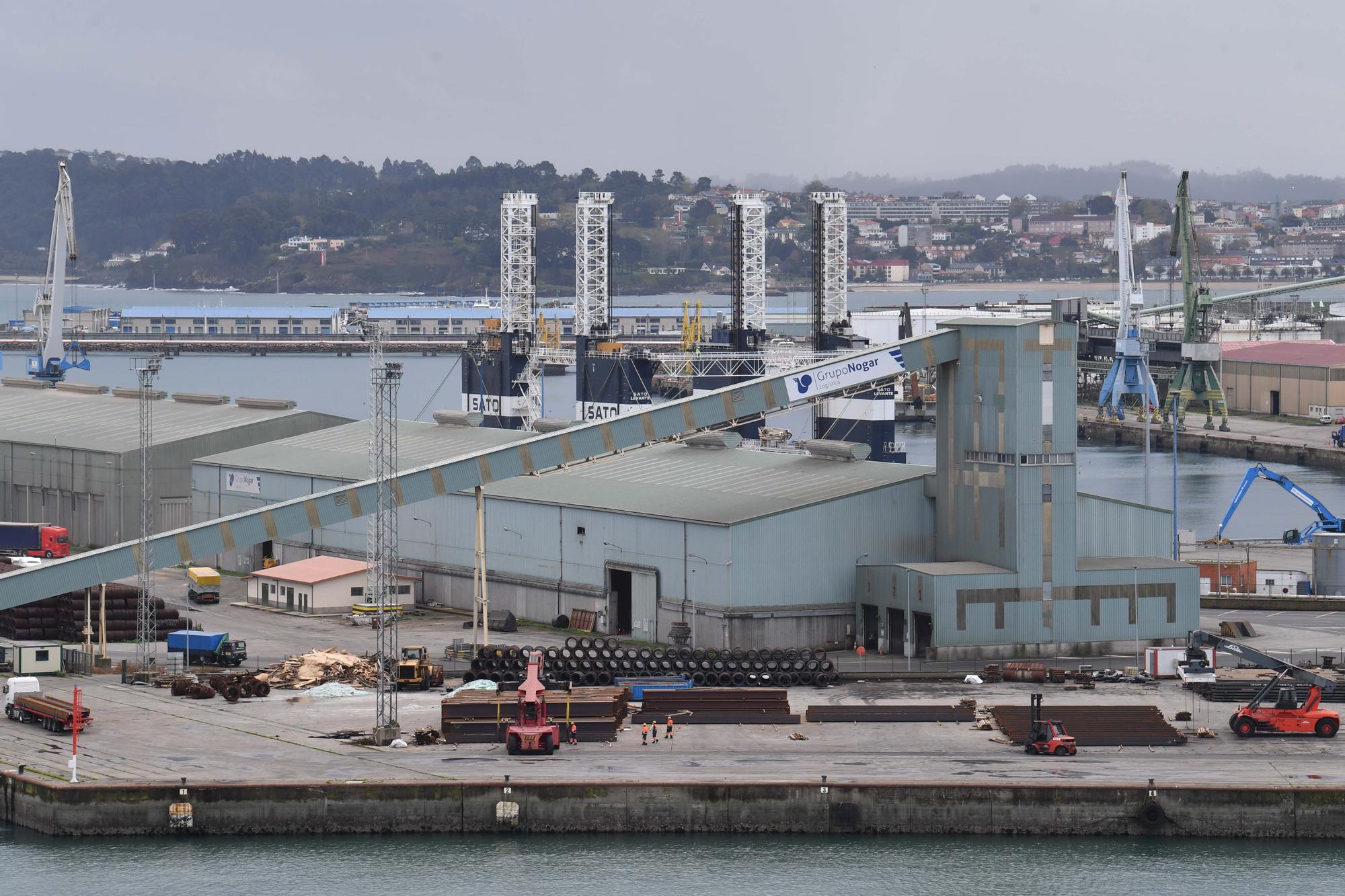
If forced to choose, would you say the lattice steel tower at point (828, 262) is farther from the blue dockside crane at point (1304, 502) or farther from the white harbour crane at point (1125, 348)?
the blue dockside crane at point (1304, 502)

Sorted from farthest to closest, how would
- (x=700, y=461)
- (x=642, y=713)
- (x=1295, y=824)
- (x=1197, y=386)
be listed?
1. (x=1197, y=386)
2. (x=700, y=461)
3. (x=642, y=713)
4. (x=1295, y=824)

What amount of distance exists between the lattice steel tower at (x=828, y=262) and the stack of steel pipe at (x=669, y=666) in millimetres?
61417

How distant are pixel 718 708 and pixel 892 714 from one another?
3581 millimetres

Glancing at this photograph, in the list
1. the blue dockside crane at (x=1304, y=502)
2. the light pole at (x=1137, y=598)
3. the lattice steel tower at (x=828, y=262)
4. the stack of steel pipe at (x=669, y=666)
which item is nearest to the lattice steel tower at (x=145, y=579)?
the stack of steel pipe at (x=669, y=666)

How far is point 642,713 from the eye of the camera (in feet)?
141

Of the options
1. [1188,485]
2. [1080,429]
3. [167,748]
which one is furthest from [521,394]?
[167,748]

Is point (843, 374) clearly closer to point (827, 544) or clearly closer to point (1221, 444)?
point (827, 544)

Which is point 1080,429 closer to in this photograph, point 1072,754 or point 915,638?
point 915,638

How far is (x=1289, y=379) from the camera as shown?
138 metres

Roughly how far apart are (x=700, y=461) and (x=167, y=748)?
853 inches

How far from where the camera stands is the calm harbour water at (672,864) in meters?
35.0

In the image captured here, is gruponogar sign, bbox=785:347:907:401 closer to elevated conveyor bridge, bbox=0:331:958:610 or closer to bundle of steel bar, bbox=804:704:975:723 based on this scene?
elevated conveyor bridge, bbox=0:331:958:610

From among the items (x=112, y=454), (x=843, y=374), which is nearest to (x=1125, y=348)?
(x=112, y=454)

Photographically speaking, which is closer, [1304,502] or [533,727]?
[533,727]
